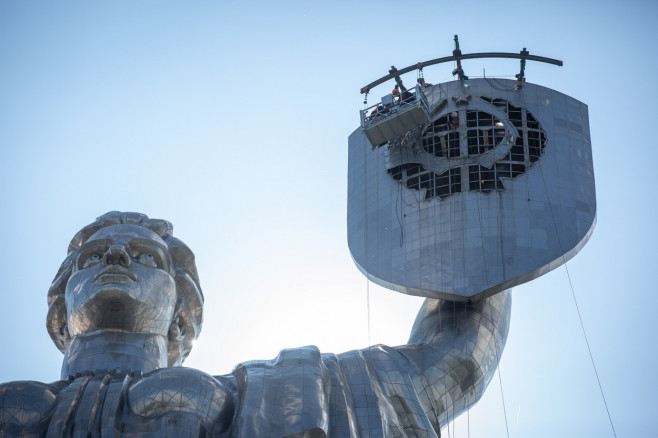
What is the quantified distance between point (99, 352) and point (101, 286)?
1435 millimetres

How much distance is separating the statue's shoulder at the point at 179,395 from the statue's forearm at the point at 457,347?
5.37 meters

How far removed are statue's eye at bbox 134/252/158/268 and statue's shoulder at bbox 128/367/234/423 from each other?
393cm

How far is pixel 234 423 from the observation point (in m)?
26.8

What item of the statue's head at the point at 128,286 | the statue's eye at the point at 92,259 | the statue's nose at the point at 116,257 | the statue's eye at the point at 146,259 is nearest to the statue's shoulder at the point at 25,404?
the statue's head at the point at 128,286

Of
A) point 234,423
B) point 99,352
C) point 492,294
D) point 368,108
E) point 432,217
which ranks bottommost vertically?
point 234,423

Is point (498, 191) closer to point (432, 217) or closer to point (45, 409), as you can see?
point (432, 217)

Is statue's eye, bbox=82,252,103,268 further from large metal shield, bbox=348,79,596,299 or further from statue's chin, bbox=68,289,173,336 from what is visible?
large metal shield, bbox=348,79,596,299

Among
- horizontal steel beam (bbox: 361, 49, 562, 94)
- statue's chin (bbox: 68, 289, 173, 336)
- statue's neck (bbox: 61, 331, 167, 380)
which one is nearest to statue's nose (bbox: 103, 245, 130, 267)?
statue's chin (bbox: 68, 289, 173, 336)

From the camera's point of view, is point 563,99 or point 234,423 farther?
point 563,99

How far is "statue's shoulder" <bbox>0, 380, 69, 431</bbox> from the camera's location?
2634 centimetres

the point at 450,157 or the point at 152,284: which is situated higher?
the point at 450,157

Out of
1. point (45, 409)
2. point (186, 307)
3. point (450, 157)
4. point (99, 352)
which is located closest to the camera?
point (45, 409)

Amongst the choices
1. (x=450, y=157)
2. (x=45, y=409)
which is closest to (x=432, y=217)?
(x=450, y=157)

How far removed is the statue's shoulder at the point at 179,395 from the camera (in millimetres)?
26516
